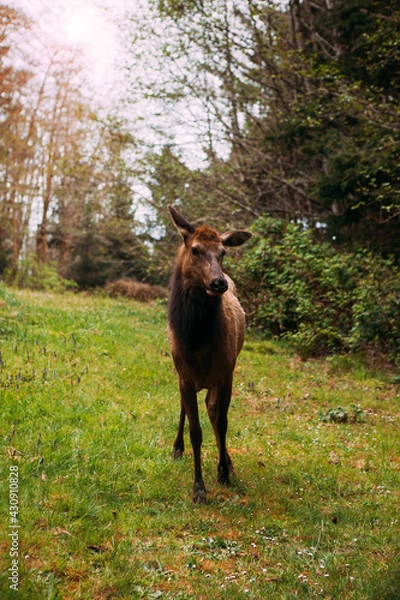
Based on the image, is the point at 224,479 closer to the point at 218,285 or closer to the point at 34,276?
the point at 218,285

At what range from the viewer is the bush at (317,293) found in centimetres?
1102

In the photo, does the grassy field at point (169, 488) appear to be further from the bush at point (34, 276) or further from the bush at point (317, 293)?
the bush at point (34, 276)

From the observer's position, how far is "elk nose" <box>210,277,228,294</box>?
14.4 feet

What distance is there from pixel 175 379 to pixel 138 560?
5075 millimetres

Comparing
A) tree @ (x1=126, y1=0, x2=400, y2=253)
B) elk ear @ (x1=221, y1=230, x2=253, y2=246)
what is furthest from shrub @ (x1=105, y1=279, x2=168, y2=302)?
elk ear @ (x1=221, y1=230, x2=253, y2=246)

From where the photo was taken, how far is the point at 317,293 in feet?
42.7

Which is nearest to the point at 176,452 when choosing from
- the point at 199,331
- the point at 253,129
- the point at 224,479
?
the point at 224,479

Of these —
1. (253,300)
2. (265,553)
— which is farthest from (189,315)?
(253,300)

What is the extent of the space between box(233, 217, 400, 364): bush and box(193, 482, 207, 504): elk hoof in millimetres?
7010

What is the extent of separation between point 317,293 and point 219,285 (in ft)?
29.7

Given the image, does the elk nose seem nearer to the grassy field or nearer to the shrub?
the grassy field

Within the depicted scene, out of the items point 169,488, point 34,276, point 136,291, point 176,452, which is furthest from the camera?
point 136,291

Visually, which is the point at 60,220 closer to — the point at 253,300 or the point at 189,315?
the point at 253,300

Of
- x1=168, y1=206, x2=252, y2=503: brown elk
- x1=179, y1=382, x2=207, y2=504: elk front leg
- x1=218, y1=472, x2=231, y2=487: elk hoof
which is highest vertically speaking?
x1=168, y1=206, x2=252, y2=503: brown elk
